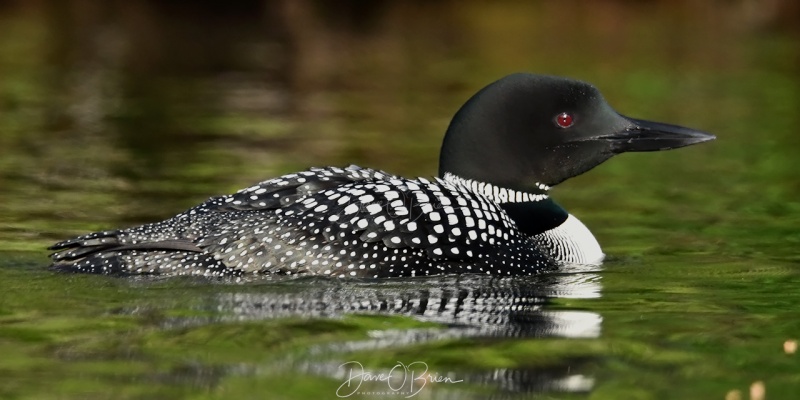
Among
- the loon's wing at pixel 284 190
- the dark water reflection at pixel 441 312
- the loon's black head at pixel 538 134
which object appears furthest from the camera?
the loon's black head at pixel 538 134

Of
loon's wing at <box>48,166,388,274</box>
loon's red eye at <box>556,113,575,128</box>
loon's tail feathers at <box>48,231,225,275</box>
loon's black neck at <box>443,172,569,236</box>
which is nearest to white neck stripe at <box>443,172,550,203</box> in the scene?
loon's black neck at <box>443,172,569,236</box>

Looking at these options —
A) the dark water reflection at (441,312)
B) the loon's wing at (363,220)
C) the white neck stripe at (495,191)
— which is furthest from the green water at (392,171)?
the white neck stripe at (495,191)

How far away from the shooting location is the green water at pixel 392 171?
4.08 m

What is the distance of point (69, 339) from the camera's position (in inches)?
171

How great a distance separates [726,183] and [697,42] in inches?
388

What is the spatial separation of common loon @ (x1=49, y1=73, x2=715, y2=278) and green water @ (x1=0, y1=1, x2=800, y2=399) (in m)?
0.10

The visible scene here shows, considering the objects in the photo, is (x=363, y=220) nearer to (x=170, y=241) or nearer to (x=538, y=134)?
(x=170, y=241)

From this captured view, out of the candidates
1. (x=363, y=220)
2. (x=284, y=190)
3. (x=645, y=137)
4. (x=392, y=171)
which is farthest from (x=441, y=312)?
(x=392, y=171)

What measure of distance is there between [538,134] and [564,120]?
12 cm

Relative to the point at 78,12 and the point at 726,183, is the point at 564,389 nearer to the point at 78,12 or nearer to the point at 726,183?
the point at 726,183

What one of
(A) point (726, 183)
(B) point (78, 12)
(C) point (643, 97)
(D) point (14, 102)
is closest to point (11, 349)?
(A) point (726, 183)

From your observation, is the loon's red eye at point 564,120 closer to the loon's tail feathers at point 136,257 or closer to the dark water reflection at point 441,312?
the dark water reflection at point 441,312

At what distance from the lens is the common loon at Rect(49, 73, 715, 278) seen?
5.14 metres

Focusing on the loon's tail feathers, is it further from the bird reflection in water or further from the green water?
the bird reflection in water
